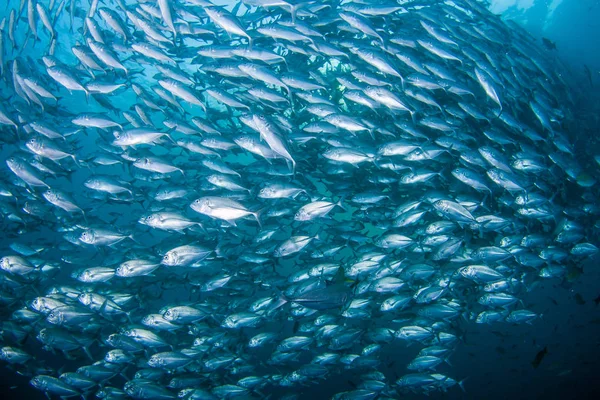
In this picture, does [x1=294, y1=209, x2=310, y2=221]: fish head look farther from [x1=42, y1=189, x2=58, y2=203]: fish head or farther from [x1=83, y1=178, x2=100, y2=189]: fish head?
[x1=42, y1=189, x2=58, y2=203]: fish head

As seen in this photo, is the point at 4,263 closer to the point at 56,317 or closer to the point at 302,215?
the point at 56,317

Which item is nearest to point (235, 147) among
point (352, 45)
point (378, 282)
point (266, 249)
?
point (266, 249)

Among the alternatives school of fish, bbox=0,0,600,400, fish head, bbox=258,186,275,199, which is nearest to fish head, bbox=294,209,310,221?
school of fish, bbox=0,0,600,400

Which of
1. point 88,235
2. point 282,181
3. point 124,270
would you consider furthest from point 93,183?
point 282,181

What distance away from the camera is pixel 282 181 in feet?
20.9

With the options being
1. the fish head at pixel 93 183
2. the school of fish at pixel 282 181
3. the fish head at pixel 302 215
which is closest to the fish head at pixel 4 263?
the school of fish at pixel 282 181

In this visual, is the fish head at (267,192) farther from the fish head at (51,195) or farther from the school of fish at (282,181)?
the fish head at (51,195)

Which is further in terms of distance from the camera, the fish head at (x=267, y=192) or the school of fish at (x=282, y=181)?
the fish head at (x=267, y=192)

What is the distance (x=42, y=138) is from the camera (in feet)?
19.9

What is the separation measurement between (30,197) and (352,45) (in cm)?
828

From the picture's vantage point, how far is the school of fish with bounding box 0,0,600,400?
20.0 ft

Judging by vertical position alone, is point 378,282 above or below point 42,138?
below

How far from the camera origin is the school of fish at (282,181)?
20.0 ft

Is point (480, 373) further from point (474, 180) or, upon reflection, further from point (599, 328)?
point (474, 180)
